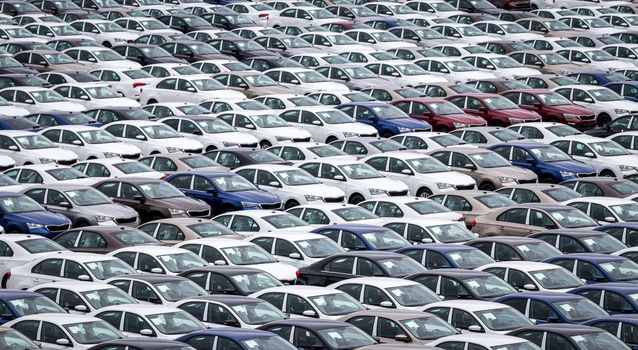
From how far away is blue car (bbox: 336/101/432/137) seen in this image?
4069 centimetres

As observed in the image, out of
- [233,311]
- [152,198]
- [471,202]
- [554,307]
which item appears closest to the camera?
[233,311]

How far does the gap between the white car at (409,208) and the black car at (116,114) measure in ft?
32.3

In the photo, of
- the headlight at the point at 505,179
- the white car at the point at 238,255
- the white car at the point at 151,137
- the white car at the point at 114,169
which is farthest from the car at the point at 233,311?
the white car at the point at 151,137

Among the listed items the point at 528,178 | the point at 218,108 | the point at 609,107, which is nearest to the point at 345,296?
the point at 528,178

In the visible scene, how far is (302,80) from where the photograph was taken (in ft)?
151

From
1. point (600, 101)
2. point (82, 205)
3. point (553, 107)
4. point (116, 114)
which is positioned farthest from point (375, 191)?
point (600, 101)

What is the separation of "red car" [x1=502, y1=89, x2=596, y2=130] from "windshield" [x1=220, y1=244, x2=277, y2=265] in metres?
18.2

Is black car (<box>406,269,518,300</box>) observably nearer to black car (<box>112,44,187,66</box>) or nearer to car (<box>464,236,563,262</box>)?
car (<box>464,236,563,262</box>)

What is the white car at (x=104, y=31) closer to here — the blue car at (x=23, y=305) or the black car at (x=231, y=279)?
the black car at (x=231, y=279)

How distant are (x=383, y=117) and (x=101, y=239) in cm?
1496

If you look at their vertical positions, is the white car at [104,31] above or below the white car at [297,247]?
below

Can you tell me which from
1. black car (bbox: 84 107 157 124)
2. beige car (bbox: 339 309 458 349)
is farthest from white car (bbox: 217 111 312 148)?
beige car (bbox: 339 309 458 349)

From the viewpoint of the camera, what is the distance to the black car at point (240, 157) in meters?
35.5

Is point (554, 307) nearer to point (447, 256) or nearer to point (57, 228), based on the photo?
point (447, 256)
